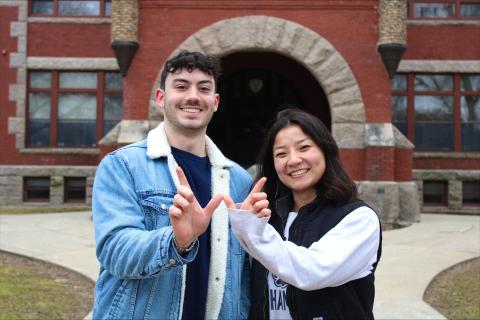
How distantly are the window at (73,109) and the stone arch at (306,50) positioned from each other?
5916 millimetres

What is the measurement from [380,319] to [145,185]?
3388mm

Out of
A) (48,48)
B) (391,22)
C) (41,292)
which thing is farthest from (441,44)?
(41,292)

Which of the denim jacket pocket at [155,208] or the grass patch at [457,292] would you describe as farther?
the grass patch at [457,292]

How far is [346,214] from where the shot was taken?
2.10 m

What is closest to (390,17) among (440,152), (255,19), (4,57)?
(255,19)

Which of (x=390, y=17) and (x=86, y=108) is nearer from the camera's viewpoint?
(x=390, y=17)

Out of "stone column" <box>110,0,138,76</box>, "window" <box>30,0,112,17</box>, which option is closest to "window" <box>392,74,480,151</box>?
"stone column" <box>110,0,138,76</box>

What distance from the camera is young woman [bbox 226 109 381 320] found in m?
1.90

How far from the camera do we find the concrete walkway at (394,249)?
5473mm

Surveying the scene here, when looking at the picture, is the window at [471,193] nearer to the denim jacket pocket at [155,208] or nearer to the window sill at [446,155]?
the window sill at [446,155]

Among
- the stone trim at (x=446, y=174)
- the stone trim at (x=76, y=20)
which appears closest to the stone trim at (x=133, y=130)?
the stone trim at (x=76, y=20)

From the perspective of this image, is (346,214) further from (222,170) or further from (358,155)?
(358,155)

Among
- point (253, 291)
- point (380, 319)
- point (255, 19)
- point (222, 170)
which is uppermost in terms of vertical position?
point (255, 19)

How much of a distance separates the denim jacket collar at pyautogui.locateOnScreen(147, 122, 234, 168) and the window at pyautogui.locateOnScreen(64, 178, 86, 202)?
1502 centimetres
